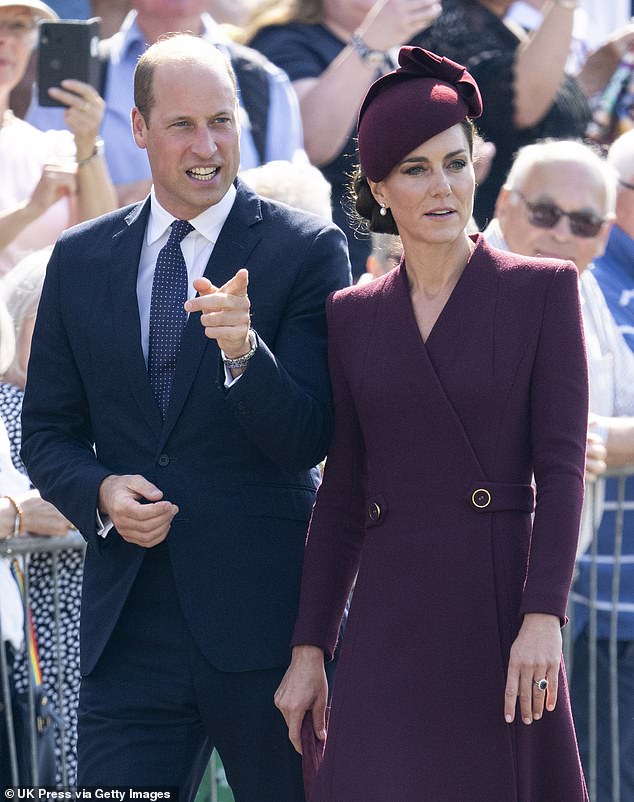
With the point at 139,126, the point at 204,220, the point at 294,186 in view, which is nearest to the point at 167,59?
the point at 139,126

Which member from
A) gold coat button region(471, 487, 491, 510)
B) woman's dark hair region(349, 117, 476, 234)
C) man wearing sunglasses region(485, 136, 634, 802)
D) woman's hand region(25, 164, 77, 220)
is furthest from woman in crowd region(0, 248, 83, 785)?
gold coat button region(471, 487, 491, 510)

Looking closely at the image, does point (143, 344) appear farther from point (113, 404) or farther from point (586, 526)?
point (586, 526)

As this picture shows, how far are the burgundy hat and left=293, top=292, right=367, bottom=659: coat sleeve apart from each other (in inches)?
15.9

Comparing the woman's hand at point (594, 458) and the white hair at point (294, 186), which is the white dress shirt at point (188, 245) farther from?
the woman's hand at point (594, 458)

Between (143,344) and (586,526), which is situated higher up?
(143,344)

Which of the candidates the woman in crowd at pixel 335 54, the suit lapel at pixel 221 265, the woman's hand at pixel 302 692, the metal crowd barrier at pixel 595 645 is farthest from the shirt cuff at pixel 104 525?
the woman in crowd at pixel 335 54

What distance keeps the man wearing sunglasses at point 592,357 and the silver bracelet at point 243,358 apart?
5.73 ft

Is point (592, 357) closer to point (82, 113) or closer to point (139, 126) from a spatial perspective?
point (139, 126)

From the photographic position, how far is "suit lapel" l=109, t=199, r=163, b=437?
3.40m

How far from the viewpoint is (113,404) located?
3.47 meters

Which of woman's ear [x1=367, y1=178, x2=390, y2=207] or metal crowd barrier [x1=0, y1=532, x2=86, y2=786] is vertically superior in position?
woman's ear [x1=367, y1=178, x2=390, y2=207]

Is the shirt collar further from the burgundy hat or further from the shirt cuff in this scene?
the shirt cuff

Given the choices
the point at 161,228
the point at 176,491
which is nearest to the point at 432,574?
the point at 176,491

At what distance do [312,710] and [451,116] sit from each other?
1343 millimetres
